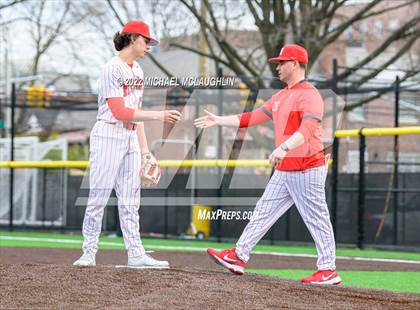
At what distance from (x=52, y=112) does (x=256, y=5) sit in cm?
619

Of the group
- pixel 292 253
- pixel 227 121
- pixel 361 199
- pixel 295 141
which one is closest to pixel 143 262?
pixel 227 121

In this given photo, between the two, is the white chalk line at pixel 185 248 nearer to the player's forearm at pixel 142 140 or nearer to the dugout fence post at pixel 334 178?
the dugout fence post at pixel 334 178

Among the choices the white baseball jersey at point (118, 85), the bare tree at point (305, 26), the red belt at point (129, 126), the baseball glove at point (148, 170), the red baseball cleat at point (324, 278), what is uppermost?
the bare tree at point (305, 26)

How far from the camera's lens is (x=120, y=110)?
7.59m

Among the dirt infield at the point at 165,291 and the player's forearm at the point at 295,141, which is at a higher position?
the player's forearm at the point at 295,141

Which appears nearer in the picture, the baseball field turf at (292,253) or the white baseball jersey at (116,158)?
the white baseball jersey at (116,158)

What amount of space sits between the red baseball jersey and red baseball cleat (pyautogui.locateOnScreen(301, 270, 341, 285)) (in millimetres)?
877

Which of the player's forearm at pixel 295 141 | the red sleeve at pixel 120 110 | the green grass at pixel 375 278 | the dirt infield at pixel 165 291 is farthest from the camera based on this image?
the green grass at pixel 375 278

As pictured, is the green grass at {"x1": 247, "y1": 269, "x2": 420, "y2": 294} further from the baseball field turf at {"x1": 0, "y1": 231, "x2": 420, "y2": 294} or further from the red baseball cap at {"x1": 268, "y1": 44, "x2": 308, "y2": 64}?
the red baseball cap at {"x1": 268, "y1": 44, "x2": 308, "y2": 64}

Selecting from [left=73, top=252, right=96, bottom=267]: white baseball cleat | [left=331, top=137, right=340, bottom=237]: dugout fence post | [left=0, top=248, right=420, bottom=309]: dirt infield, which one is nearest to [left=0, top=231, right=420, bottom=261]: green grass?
[left=331, top=137, right=340, bottom=237]: dugout fence post

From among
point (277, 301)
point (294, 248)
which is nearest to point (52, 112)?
point (294, 248)

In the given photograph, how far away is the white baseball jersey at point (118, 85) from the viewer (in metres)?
7.66

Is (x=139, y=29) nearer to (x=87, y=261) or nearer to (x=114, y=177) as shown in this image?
(x=114, y=177)

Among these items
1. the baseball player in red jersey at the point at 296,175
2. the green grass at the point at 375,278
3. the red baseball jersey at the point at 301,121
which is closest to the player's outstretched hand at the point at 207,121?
the baseball player in red jersey at the point at 296,175
